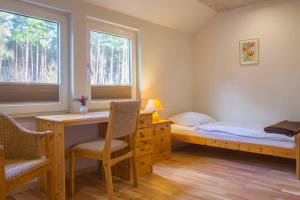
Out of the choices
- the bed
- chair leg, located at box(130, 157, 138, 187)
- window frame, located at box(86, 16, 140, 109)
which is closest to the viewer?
chair leg, located at box(130, 157, 138, 187)

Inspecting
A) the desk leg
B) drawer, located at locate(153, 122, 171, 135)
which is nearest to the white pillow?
drawer, located at locate(153, 122, 171, 135)

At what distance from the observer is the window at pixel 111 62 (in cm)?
315

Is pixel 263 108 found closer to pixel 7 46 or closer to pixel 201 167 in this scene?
pixel 201 167

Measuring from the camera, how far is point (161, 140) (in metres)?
3.41

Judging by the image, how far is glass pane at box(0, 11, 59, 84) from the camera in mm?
2383

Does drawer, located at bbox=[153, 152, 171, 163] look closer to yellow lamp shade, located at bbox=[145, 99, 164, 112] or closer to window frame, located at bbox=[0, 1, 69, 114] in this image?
yellow lamp shade, located at bbox=[145, 99, 164, 112]

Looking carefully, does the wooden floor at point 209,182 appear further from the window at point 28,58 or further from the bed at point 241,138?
the window at point 28,58

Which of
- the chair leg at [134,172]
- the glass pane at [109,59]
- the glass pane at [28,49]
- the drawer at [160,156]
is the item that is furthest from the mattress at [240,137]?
the glass pane at [28,49]

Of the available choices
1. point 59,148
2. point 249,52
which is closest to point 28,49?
point 59,148

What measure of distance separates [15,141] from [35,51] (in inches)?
40.9

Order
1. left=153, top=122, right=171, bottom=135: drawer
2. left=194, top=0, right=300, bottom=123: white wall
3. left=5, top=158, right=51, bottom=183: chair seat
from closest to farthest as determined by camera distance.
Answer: left=5, top=158, right=51, bottom=183: chair seat → left=153, top=122, right=171, bottom=135: drawer → left=194, top=0, right=300, bottom=123: white wall

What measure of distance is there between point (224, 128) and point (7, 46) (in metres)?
2.74

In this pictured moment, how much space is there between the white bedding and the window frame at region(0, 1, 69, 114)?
A: 174 cm

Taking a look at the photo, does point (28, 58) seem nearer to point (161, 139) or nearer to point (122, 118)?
point (122, 118)
